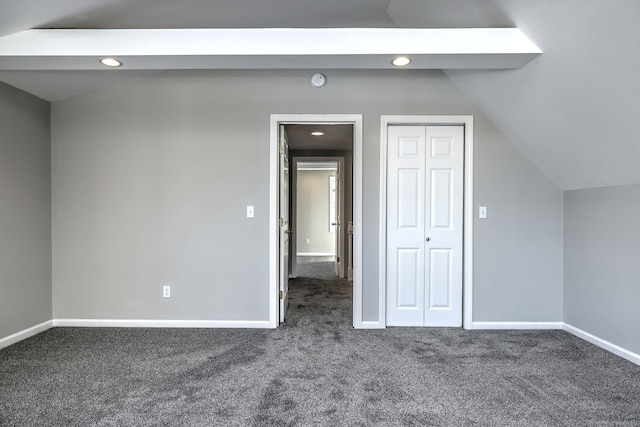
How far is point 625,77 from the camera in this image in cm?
194

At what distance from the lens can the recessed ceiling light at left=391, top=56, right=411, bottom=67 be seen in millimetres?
2429

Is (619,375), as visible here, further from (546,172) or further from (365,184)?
(365,184)

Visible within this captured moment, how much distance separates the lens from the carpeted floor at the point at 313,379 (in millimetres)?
1901

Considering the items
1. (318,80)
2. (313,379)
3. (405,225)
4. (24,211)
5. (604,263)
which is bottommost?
(313,379)

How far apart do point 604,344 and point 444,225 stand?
5.00ft

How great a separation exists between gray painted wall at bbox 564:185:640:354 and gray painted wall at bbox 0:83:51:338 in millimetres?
4779

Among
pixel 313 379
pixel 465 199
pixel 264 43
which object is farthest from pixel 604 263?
pixel 264 43

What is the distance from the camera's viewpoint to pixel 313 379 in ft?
7.54

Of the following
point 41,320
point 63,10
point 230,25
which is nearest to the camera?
point 63,10

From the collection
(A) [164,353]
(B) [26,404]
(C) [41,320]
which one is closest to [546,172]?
(A) [164,353]

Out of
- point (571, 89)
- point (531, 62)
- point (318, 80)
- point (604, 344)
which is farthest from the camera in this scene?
point (318, 80)

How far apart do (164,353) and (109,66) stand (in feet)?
7.15

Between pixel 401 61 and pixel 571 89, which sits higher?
pixel 401 61

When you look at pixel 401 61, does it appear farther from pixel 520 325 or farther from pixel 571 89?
pixel 520 325
